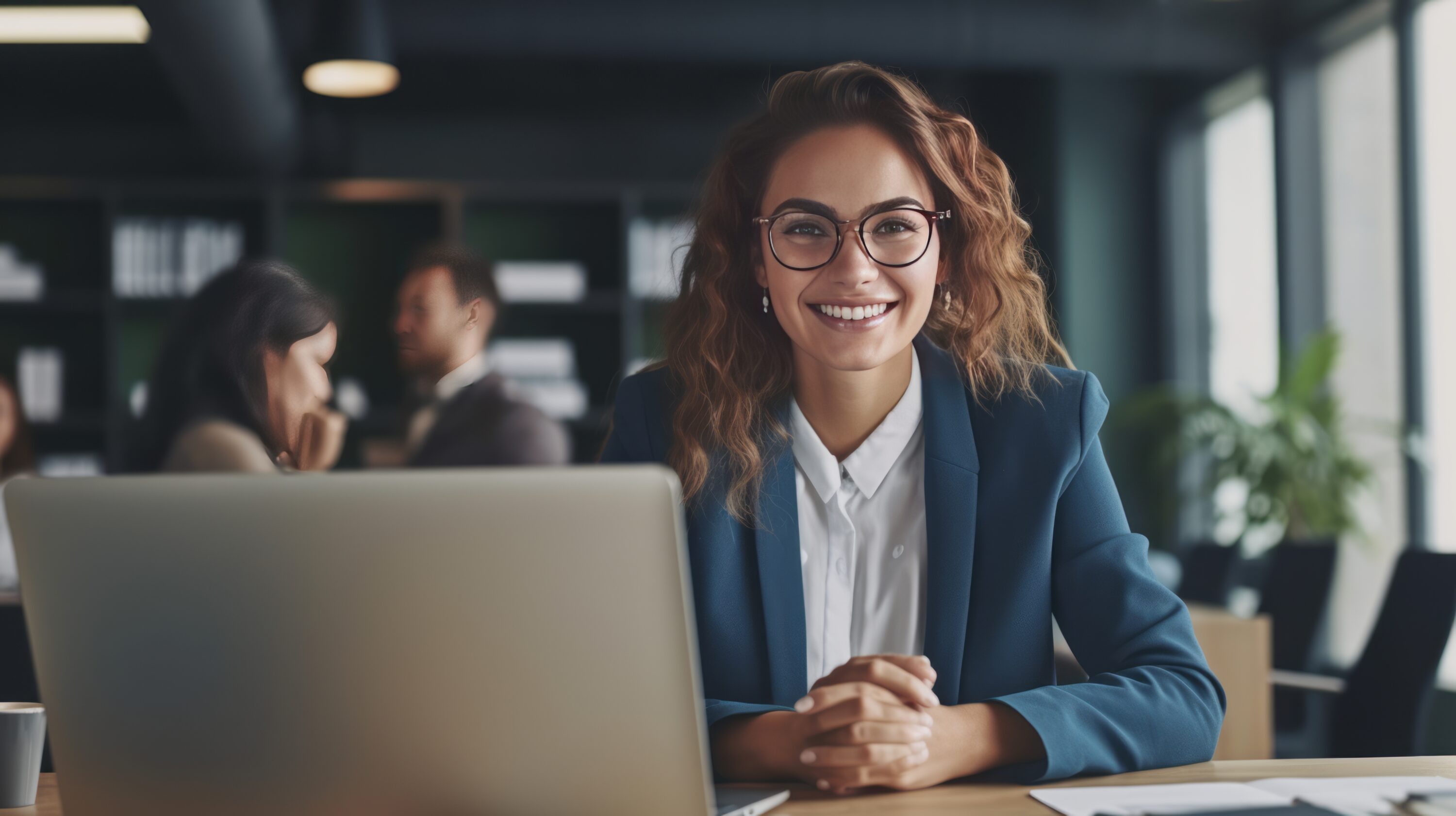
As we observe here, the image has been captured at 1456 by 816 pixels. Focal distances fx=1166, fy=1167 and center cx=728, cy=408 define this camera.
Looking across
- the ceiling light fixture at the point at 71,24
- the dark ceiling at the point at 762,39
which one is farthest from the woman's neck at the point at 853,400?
the ceiling light fixture at the point at 71,24

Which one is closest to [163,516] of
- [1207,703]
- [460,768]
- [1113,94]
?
[460,768]

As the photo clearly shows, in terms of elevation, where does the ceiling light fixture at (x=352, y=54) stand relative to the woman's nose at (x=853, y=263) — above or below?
above

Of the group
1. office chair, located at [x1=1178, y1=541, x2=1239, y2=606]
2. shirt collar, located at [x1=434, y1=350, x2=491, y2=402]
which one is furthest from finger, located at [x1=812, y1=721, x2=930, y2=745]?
office chair, located at [x1=1178, y1=541, x2=1239, y2=606]

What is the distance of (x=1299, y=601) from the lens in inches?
133

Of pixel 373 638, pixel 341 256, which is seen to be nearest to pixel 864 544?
pixel 373 638

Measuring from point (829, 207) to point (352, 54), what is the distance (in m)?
3.23

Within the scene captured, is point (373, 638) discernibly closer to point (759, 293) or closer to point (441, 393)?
point (759, 293)

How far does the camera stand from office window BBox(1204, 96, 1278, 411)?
5395 mm

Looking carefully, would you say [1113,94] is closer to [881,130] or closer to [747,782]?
[881,130]

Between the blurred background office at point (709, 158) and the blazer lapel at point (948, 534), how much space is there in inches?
117

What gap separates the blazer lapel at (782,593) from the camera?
4.28ft

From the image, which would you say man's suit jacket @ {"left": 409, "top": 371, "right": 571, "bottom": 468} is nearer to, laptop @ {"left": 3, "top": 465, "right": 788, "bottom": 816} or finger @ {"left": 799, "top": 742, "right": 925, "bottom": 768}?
finger @ {"left": 799, "top": 742, "right": 925, "bottom": 768}

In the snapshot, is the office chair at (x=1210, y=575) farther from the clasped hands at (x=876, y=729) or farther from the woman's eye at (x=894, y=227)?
the clasped hands at (x=876, y=729)

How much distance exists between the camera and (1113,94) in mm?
5859
